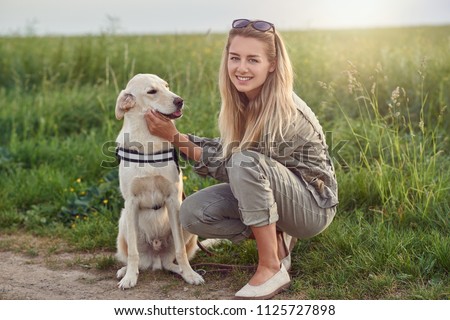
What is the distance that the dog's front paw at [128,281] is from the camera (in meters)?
3.53

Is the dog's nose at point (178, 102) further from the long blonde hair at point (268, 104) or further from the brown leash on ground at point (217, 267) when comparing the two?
the brown leash on ground at point (217, 267)

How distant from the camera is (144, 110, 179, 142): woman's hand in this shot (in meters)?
3.49

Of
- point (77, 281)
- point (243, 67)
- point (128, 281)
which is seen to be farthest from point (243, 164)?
point (77, 281)

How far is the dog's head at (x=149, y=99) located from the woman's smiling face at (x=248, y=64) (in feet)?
1.18

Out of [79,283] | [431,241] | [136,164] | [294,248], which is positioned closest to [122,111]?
[136,164]

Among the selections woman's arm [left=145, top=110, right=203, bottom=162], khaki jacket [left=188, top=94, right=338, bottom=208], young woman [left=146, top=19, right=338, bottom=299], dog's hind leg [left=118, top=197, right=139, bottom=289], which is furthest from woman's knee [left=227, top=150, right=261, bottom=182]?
dog's hind leg [left=118, top=197, right=139, bottom=289]

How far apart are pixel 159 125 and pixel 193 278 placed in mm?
906

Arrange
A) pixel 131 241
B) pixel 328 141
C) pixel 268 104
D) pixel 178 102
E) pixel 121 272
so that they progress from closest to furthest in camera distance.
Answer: pixel 268 104 < pixel 178 102 < pixel 131 241 < pixel 121 272 < pixel 328 141

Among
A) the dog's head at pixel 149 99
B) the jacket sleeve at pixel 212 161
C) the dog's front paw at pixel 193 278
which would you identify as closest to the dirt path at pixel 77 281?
the dog's front paw at pixel 193 278

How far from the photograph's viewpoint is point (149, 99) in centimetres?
351

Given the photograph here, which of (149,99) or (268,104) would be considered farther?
(149,99)

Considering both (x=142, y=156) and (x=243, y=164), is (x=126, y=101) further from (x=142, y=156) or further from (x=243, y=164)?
(x=243, y=164)

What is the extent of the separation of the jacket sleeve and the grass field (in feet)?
1.87

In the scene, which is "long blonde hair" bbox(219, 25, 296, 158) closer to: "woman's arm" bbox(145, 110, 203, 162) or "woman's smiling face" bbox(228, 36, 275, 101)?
"woman's smiling face" bbox(228, 36, 275, 101)
